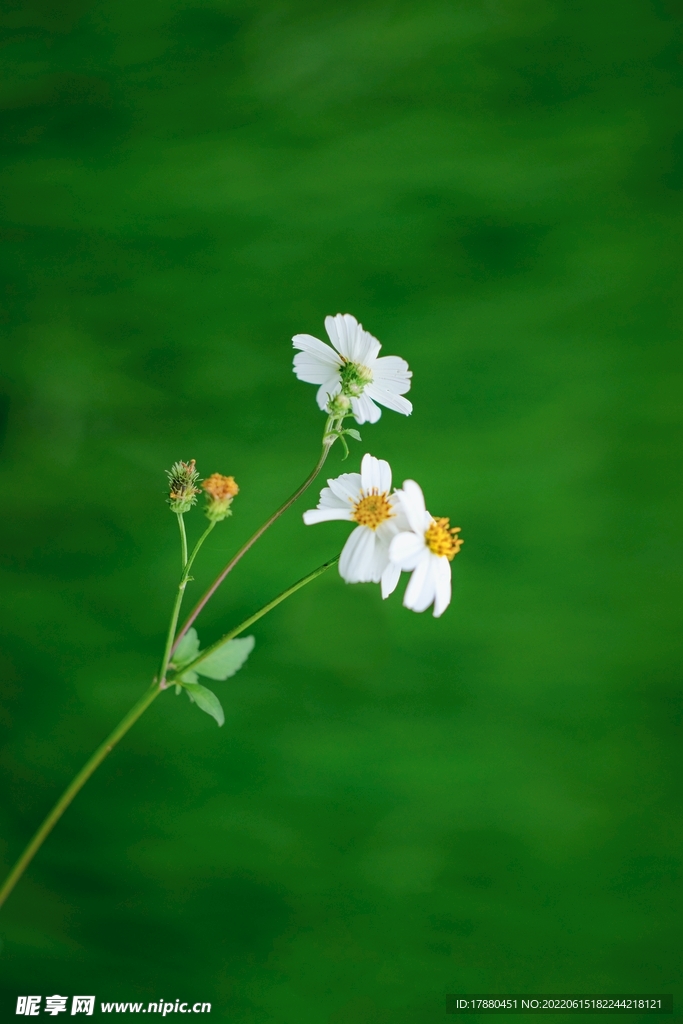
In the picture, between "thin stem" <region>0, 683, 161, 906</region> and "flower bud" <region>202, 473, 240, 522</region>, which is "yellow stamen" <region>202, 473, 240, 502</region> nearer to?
"flower bud" <region>202, 473, 240, 522</region>

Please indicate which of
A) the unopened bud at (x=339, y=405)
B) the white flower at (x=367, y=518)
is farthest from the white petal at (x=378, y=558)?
the unopened bud at (x=339, y=405)

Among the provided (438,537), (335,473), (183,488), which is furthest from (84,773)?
(335,473)

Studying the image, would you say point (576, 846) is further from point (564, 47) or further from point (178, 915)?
point (564, 47)

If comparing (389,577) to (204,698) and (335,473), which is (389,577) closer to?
(204,698)

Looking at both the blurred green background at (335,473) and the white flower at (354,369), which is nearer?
the white flower at (354,369)

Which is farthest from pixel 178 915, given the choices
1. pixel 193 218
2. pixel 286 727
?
pixel 193 218

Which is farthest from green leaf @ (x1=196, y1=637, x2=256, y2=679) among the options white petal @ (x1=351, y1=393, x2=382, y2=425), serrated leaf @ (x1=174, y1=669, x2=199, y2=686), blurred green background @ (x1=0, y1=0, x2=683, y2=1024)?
blurred green background @ (x1=0, y1=0, x2=683, y2=1024)

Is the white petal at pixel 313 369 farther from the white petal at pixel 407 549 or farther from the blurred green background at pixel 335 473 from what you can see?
the blurred green background at pixel 335 473
